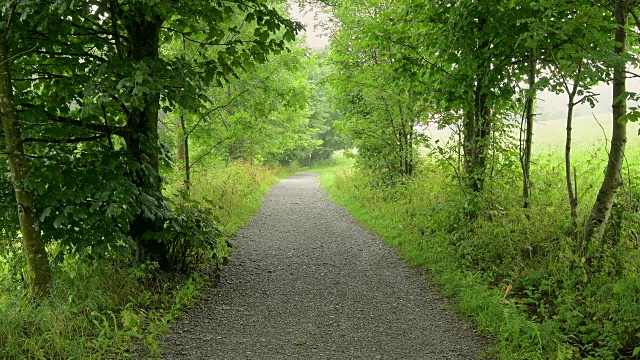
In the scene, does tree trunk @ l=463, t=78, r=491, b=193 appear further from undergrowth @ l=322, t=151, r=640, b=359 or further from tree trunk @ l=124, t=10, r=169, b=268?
tree trunk @ l=124, t=10, r=169, b=268

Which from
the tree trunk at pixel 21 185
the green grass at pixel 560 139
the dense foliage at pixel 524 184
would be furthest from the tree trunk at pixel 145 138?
the green grass at pixel 560 139

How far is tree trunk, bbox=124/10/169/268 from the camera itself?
5184 millimetres

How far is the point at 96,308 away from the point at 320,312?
8.82 ft

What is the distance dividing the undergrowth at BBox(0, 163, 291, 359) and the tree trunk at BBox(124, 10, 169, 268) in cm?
37

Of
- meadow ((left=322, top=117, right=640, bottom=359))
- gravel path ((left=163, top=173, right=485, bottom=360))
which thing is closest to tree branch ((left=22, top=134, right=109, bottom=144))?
gravel path ((left=163, top=173, right=485, bottom=360))

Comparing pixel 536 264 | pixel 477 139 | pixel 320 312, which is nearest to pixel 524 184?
pixel 477 139

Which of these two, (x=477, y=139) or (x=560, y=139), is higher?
(x=560, y=139)

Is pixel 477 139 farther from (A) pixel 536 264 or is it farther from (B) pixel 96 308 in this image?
(B) pixel 96 308

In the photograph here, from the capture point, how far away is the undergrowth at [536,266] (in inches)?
158

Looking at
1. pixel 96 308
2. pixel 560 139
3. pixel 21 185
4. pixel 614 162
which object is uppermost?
pixel 560 139

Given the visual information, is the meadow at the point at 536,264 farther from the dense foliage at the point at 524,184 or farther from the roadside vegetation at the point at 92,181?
the roadside vegetation at the point at 92,181

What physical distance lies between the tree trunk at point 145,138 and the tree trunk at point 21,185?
112cm

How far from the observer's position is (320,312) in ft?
18.0

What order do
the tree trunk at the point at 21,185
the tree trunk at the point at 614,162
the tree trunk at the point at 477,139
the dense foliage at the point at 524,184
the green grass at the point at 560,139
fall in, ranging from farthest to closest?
the green grass at the point at 560,139 < the tree trunk at the point at 477,139 < the tree trunk at the point at 614,162 < the dense foliage at the point at 524,184 < the tree trunk at the point at 21,185
